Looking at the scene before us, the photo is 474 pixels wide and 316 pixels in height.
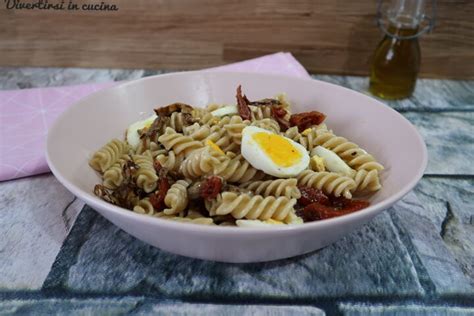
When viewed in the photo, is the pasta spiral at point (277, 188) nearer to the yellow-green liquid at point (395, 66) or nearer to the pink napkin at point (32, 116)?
the pink napkin at point (32, 116)

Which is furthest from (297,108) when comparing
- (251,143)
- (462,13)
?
(462,13)

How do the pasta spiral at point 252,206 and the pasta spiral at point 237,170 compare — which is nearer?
the pasta spiral at point 252,206

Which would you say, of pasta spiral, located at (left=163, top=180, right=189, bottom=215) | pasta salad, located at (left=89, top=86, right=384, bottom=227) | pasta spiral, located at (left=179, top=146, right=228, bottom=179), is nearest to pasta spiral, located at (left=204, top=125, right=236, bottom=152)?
pasta salad, located at (left=89, top=86, right=384, bottom=227)

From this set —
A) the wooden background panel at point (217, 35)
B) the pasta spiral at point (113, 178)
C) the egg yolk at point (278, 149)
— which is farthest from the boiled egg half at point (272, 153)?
the wooden background panel at point (217, 35)

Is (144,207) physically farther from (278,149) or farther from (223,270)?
(278,149)

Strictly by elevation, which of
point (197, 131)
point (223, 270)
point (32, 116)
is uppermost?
point (197, 131)

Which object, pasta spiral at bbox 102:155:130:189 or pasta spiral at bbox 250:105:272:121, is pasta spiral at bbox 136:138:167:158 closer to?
pasta spiral at bbox 102:155:130:189

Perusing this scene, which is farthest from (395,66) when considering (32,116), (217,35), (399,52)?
(32,116)
